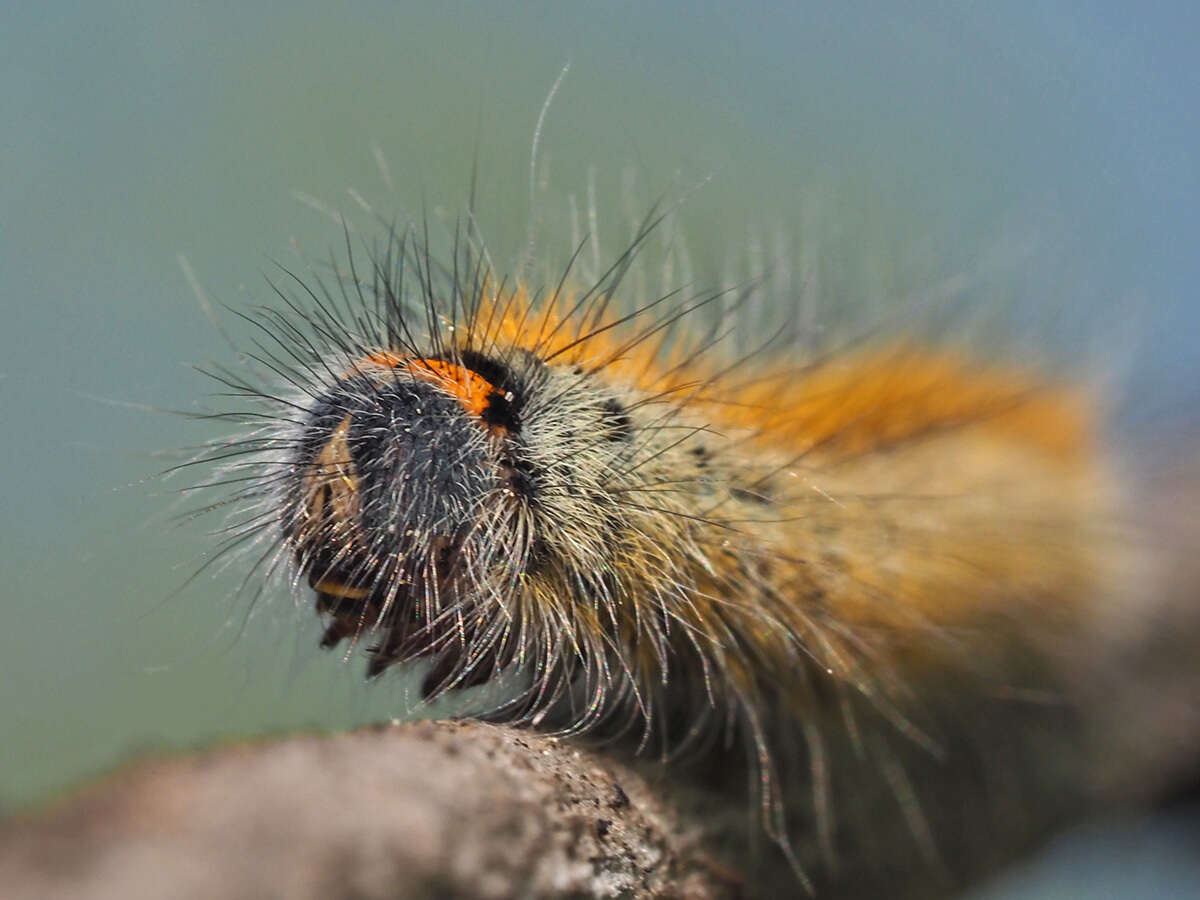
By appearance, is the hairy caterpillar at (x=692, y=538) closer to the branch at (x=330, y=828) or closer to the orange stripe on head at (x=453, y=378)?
the orange stripe on head at (x=453, y=378)

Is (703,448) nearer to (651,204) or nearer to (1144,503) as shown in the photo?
(651,204)

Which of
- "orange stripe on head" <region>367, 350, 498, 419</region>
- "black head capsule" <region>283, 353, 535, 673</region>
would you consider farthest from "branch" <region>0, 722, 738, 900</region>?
"orange stripe on head" <region>367, 350, 498, 419</region>

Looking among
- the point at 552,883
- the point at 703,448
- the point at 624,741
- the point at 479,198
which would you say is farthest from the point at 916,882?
the point at 479,198

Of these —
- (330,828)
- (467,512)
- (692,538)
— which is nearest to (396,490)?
(467,512)

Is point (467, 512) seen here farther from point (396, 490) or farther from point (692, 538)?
point (692, 538)

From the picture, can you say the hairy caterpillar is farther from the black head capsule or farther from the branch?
the branch

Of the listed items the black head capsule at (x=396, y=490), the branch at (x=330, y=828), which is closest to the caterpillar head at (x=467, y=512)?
the black head capsule at (x=396, y=490)

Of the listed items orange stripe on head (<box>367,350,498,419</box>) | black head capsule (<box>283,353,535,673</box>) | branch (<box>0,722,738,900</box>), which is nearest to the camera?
branch (<box>0,722,738,900</box>)
